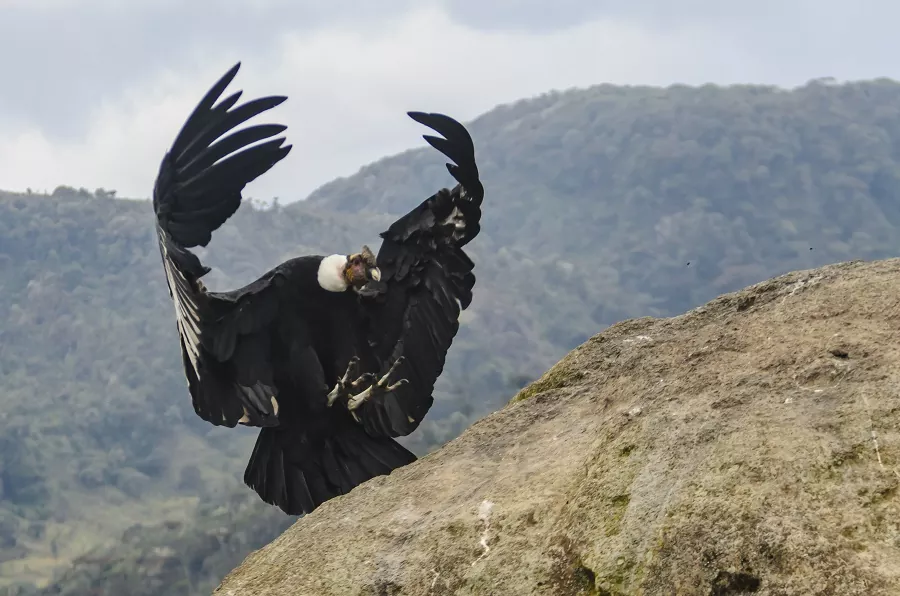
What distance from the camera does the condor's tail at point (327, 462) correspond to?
758 cm

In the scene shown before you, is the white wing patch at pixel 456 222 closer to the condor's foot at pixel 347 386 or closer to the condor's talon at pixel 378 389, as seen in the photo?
the condor's talon at pixel 378 389

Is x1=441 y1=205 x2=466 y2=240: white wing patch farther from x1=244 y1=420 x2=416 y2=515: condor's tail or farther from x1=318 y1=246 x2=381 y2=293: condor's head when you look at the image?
x1=244 y1=420 x2=416 y2=515: condor's tail

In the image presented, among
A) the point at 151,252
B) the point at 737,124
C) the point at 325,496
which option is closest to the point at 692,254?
the point at 737,124

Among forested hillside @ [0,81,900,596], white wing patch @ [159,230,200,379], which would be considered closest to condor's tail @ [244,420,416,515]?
white wing patch @ [159,230,200,379]

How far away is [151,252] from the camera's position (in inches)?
2896

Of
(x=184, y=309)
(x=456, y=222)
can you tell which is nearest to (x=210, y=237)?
(x=184, y=309)

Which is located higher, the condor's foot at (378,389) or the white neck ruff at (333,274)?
the white neck ruff at (333,274)

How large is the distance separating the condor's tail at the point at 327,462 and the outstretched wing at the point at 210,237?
1.40 feet

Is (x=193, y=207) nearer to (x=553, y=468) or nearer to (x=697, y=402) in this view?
(x=553, y=468)

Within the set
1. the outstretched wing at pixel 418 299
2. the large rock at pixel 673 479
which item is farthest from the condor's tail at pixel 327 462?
the large rock at pixel 673 479

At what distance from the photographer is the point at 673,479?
373cm

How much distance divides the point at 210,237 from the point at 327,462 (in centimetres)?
170

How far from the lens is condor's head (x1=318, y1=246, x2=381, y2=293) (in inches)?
292

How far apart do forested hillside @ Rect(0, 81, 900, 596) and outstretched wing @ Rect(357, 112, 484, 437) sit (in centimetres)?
2453
